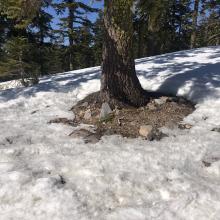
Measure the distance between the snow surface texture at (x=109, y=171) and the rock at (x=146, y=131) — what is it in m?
0.29

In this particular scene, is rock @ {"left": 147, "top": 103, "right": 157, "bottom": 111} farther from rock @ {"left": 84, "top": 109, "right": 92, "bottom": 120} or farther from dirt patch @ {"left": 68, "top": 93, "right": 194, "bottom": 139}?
rock @ {"left": 84, "top": 109, "right": 92, "bottom": 120}

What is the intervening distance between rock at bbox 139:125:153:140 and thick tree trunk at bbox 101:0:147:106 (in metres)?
1.44

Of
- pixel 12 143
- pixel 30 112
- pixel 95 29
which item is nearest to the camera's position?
pixel 12 143

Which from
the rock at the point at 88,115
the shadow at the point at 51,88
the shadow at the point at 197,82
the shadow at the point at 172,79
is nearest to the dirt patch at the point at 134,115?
the rock at the point at 88,115

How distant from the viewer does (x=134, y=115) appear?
8875 millimetres

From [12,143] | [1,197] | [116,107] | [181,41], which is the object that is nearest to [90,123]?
[116,107]

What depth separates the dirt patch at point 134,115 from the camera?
27.1 feet

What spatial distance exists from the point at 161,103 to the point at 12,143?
156 inches

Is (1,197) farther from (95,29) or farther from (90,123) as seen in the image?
(95,29)

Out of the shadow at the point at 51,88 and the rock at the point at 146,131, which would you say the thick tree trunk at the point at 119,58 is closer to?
the rock at the point at 146,131

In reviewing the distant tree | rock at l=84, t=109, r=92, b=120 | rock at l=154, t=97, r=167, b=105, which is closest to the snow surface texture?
rock at l=84, t=109, r=92, b=120

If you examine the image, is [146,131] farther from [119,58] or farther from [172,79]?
[172,79]

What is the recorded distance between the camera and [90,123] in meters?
8.84

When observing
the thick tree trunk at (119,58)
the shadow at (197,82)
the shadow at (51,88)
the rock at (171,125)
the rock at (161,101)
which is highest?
the thick tree trunk at (119,58)
